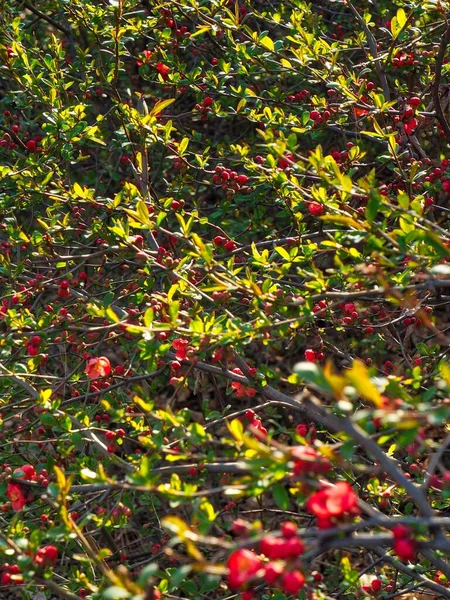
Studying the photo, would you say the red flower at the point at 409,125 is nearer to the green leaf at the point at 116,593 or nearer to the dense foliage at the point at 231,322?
the dense foliage at the point at 231,322

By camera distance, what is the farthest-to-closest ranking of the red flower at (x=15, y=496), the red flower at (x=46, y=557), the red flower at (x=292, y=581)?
the red flower at (x=15, y=496) → the red flower at (x=46, y=557) → the red flower at (x=292, y=581)

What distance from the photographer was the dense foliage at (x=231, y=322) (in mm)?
1654

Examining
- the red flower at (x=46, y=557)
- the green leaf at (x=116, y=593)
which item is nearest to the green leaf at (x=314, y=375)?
the green leaf at (x=116, y=593)

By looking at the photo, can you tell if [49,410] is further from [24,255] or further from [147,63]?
[147,63]

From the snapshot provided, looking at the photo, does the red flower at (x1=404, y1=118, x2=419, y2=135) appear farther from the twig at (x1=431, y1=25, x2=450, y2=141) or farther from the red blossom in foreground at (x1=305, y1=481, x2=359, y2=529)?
the red blossom in foreground at (x1=305, y1=481, x2=359, y2=529)

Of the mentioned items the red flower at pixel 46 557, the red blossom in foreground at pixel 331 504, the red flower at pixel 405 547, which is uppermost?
the red blossom in foreground at pixel 331 504

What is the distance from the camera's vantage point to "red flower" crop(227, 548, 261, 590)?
4.58 ft

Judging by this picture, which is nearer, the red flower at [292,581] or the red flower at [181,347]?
the red flower at [292,581]

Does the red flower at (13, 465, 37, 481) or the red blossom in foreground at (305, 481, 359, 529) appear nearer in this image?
the red blossom in foreground at (305, 481, 359, 529)

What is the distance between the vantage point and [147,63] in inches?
144

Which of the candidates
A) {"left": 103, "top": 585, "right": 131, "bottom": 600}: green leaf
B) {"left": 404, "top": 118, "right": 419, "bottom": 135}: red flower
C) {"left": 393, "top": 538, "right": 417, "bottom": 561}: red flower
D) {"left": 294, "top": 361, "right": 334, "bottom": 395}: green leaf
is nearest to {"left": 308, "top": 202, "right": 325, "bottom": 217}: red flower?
{"left": 404, "top": 118, "right": 419, "bottom": 135}: red flower

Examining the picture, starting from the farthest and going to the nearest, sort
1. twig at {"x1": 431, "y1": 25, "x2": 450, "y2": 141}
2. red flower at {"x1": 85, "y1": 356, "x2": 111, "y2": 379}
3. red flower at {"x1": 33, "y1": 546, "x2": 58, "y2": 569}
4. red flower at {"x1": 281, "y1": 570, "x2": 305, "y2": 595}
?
twig at {"x1": 431, "y1": 25, "x2": 450, "y2": 141}
red flower at {"x1": 85, "y1": 356, "x2": 111, "y2": 379}
red flower at {"x1": 33, "y1": 546, "x2": 58, "y2": 569}
red flower at {"x1": 281, "y1": 570, "x2": 305, "y2": 595}

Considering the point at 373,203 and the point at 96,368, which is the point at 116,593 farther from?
the point at 96,368

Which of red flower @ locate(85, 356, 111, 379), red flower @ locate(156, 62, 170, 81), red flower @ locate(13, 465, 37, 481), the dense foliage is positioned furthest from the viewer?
red flower @ locate(156, 62, 170, 81)
